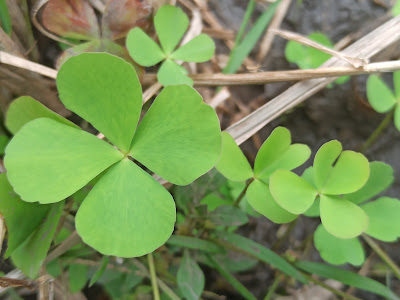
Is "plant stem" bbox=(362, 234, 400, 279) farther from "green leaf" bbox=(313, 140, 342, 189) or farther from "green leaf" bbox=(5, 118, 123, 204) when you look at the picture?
"green leaf" bbox=(5, 118, 123, 204)

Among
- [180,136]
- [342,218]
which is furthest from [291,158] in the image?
[180,136]

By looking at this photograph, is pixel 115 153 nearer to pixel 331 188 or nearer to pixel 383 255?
pixel 331 188

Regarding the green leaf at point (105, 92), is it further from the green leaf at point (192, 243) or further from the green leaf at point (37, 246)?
the green leaf at point (192, 243)

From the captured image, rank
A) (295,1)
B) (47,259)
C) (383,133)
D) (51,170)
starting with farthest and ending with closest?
(295,1)
(383,133)
(47,259)
(51,170)

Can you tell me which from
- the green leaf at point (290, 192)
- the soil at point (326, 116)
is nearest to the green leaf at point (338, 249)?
the green leaf at point (290, 192)

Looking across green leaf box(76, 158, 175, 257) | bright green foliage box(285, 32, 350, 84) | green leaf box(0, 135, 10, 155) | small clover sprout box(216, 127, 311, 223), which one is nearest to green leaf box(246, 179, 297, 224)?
small clover sprout box(216, 127, 311, 223)

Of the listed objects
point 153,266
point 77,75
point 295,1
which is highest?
point 77,75

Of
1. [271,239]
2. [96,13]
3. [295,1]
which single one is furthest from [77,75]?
[295,1]

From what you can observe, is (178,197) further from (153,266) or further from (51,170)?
(51,170)
